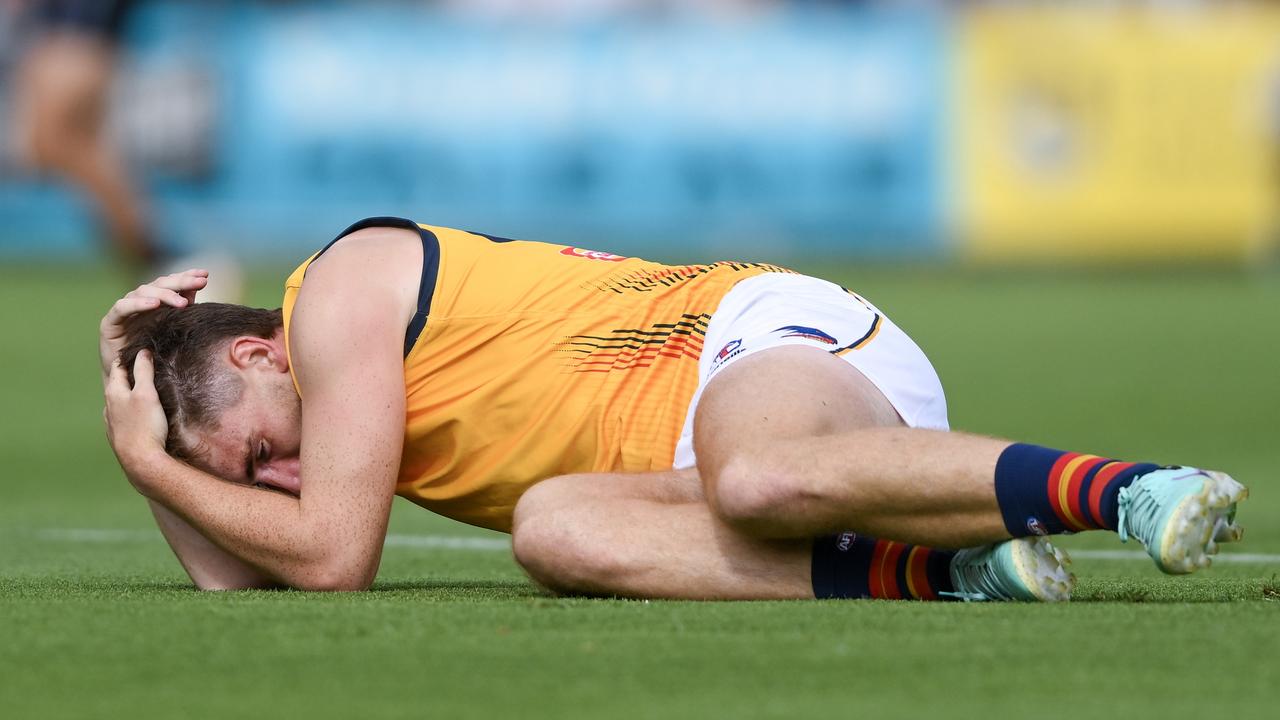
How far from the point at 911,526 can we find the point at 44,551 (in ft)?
8.35

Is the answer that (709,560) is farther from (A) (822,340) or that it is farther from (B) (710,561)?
(A) (822,340)

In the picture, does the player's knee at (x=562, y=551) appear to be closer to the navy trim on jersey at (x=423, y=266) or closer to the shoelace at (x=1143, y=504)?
the navy trim on jersey at (x=423, y=266)

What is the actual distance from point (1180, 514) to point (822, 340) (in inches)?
36.3

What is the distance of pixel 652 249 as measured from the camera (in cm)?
1752

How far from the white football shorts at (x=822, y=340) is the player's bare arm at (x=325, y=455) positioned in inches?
24.4

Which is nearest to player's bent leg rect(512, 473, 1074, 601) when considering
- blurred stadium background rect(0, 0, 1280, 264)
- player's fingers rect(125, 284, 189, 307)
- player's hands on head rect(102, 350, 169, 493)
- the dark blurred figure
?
player's hands on head rect(102, 350, 169, 493)

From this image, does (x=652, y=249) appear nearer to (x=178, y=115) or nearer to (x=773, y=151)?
(x=773, y=151)

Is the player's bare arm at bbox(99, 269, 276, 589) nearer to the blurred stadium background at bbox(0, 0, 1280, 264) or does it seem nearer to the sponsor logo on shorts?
the sponsor logo on shorts

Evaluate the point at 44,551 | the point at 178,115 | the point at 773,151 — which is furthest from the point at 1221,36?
the point at 44,551

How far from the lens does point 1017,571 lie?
3248 millimetres

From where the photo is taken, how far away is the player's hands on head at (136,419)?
362cm

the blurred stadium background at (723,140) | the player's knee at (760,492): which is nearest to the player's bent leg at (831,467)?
the player's knee at (760,492)

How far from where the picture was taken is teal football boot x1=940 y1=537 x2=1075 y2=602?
3.25 metres

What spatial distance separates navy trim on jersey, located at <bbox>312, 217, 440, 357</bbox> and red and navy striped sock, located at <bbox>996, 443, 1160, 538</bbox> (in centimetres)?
122
